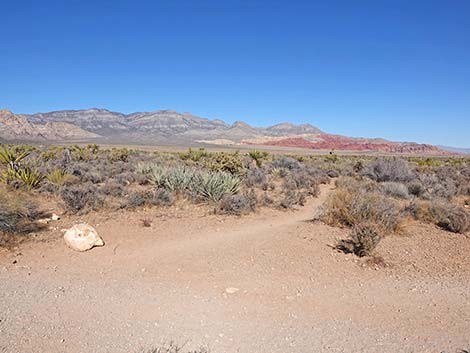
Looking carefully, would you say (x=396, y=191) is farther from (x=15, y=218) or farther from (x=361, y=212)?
(x=15, y=218)

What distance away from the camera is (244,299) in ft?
16.2

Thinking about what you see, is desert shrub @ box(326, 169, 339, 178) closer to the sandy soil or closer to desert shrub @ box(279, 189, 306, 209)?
desert shrub @ box(279, 189, 306, 209)

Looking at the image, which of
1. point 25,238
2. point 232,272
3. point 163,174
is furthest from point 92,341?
point 163,174

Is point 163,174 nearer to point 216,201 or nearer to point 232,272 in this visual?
point 216,201

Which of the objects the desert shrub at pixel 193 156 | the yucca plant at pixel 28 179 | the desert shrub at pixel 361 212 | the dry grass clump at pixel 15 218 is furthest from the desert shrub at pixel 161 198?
the desert shrub at pixel 193 156

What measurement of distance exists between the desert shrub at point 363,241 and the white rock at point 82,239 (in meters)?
5.06

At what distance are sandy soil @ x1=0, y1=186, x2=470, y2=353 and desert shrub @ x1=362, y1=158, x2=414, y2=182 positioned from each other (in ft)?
31.4

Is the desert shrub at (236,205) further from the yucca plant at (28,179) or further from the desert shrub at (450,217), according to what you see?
the yucca plant at (28,179)

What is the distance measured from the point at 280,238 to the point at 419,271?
2.83m

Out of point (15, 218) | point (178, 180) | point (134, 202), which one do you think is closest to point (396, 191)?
point (178, 180)

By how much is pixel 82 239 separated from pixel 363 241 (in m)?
5.56

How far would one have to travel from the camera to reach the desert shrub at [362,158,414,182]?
16.9m

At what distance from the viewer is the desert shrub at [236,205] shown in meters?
9.94

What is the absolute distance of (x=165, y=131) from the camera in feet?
536
